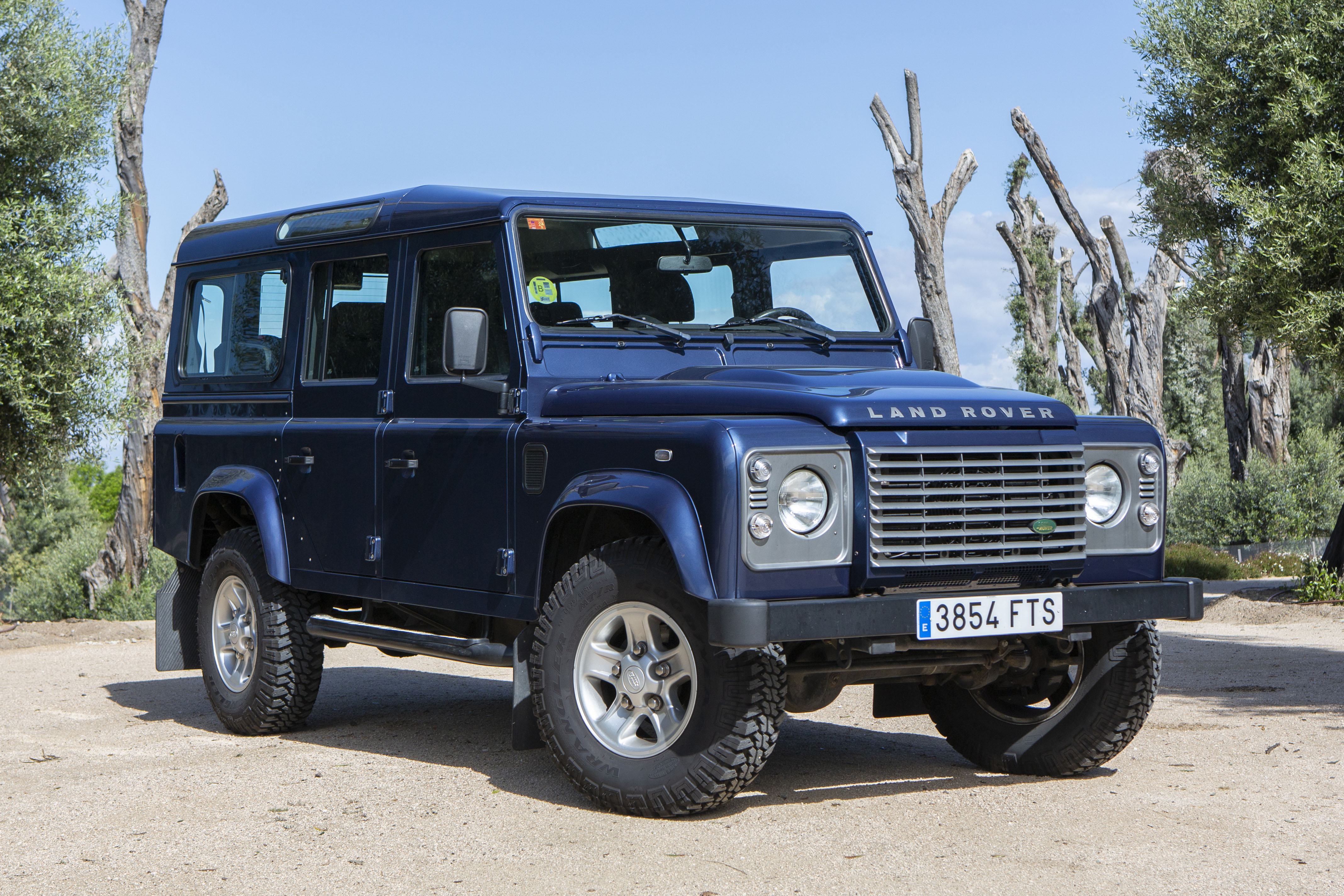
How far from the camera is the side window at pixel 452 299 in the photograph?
6234 mm

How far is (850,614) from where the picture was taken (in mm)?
4969

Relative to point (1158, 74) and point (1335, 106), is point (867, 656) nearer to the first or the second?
point (1335, 106)

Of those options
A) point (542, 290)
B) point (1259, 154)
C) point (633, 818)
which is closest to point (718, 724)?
point (633, 818)

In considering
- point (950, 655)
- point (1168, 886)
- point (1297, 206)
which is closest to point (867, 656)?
point (950, 655)

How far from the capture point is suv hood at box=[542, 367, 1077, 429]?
5.15 metres

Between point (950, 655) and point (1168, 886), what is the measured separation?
138cm

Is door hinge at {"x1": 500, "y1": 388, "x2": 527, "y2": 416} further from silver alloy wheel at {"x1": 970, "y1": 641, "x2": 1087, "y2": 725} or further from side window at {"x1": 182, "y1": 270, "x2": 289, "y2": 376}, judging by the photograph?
silver alloy wheel at {"x1": 970, "y1": 641, "x2": 1087, "y2": 725}

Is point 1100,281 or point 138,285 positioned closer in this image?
point 138,285

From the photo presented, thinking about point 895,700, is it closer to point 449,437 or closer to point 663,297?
point 663,297

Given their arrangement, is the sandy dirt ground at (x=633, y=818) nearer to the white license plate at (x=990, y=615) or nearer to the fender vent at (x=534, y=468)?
the white license plate at (x=990, y=615)

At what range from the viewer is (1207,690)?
925cm

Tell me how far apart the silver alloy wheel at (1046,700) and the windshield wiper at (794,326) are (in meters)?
1.70

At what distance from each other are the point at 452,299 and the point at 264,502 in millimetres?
1697

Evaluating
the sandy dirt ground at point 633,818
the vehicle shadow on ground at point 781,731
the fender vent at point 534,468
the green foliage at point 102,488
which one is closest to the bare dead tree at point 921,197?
the vehicle shadow on ground at point 781,731
